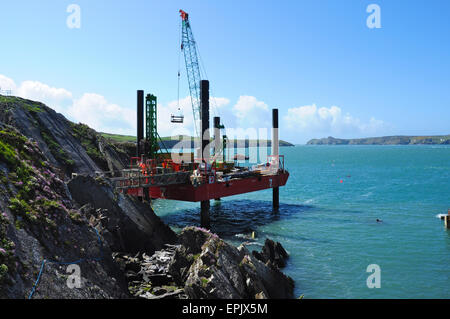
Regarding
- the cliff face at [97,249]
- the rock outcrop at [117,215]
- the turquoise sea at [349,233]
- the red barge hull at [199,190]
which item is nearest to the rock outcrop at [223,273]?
the cliff face at [97,249]

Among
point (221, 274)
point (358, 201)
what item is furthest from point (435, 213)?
point (221, 274)

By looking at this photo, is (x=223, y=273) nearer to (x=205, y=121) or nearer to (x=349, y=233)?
(x=349, y=233)

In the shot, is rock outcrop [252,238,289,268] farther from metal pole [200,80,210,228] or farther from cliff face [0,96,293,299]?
metal pole [200,80,210,228]

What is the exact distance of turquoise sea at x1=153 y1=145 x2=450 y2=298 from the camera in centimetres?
2609

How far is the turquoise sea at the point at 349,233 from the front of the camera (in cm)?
2609

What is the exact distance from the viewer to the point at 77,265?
1700 cm

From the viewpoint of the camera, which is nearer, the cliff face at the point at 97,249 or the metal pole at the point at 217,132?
the cliff face at the point at 97,249

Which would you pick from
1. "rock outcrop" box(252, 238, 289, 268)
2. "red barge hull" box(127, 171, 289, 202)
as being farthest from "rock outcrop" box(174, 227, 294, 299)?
"red barge hull" box(127, 171, 289, 202)

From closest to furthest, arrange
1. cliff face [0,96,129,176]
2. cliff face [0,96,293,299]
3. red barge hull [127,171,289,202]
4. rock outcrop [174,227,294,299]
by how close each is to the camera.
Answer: cliff face [0,96,293,299] → rock outcrop [174,227,294,299] → red barge hull [127,171,289,202] → cliff face [0,96,129,176]

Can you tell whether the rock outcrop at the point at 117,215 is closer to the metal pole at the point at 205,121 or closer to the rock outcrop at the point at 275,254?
the rock outcrop at the point at 275,254

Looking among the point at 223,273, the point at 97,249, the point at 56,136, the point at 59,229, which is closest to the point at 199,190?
the point at 56,136

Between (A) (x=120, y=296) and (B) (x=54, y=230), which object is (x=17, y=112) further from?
(A) (x=120, y=296)
